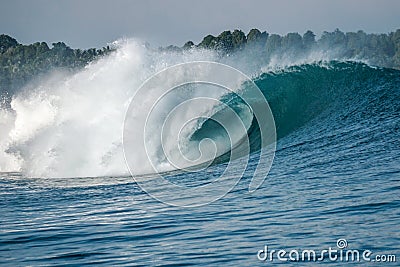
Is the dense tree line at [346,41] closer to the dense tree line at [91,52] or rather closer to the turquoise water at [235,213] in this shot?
the dense tree line at [91,52]

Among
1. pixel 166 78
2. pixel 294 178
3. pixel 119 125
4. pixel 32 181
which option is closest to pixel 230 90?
pixel 166 78

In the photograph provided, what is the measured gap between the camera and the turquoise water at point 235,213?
8.54 m

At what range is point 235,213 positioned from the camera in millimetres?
A: 10438

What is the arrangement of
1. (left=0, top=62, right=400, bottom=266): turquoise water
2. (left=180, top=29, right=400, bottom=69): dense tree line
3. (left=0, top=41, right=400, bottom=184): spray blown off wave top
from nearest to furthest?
(left=0, top=62, right=400, bottom=266): turquoise water
(left=0, top=41, right=400, bottom=184): spray blown off wave top
(left=180, top=29, right=400, bottom=69): dense tree line

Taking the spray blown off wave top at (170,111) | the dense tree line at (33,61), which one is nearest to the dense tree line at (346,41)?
the dense tree line at (33,61)

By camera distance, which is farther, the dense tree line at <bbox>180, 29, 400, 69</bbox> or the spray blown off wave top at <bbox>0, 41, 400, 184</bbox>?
the dense tree line at <bbox>180, 29, 400, 69</bbox>

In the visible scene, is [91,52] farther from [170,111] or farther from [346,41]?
[170,111]

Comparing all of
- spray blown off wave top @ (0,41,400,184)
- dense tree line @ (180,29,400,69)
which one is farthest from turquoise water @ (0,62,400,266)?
dense tree line @ (180,29,400,69)

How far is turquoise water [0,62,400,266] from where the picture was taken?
854 centimetres

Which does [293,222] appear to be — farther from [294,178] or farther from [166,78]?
[166,78]

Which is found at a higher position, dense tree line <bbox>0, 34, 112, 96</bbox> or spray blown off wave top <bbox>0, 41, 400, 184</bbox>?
dense tree line <bbox>0, 34, 112, 96</bbox>

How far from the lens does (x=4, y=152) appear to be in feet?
83.7

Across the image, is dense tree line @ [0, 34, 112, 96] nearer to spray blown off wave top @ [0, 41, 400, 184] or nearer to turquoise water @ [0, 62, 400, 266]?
spray blown off wave top @ [0, 41, 400, 184]

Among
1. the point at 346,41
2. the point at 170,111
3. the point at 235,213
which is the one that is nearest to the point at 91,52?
the point at 346,41
